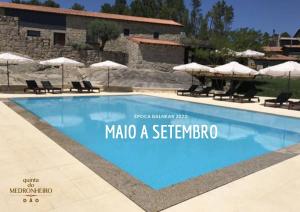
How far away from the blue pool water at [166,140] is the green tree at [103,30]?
58.6 feet

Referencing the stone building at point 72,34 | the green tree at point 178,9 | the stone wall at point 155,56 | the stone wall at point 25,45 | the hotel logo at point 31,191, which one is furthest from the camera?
the green tree at point 178,9

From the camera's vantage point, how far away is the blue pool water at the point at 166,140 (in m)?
6.28

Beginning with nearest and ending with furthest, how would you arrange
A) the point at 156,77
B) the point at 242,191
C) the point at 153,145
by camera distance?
the point at 242,191, the point at 153,145, the point at 156,77

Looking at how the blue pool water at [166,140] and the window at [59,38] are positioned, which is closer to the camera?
the blue pool water at [166,140]

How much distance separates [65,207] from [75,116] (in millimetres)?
8527

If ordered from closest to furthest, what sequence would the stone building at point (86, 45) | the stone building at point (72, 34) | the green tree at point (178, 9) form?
the stone building at point (86, 45)
the stone building at point (72, 34)
the green tree at point (178, 9)

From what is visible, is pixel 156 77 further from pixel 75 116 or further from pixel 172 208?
pixel 172 208

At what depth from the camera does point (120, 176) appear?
4.81 m

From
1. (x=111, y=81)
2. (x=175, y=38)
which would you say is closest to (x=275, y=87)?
(x=111, y=81)

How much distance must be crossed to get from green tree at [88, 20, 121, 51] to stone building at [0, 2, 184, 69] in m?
1.44

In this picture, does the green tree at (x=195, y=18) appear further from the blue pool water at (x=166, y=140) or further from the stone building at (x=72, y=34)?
the blue pool water at (x=166, y=140)

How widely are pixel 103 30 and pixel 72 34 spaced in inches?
153

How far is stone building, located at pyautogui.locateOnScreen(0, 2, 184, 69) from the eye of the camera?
28141 millimetres

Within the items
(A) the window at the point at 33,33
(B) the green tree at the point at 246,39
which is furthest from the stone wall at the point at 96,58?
(B) the green tree at the point at 246,39
